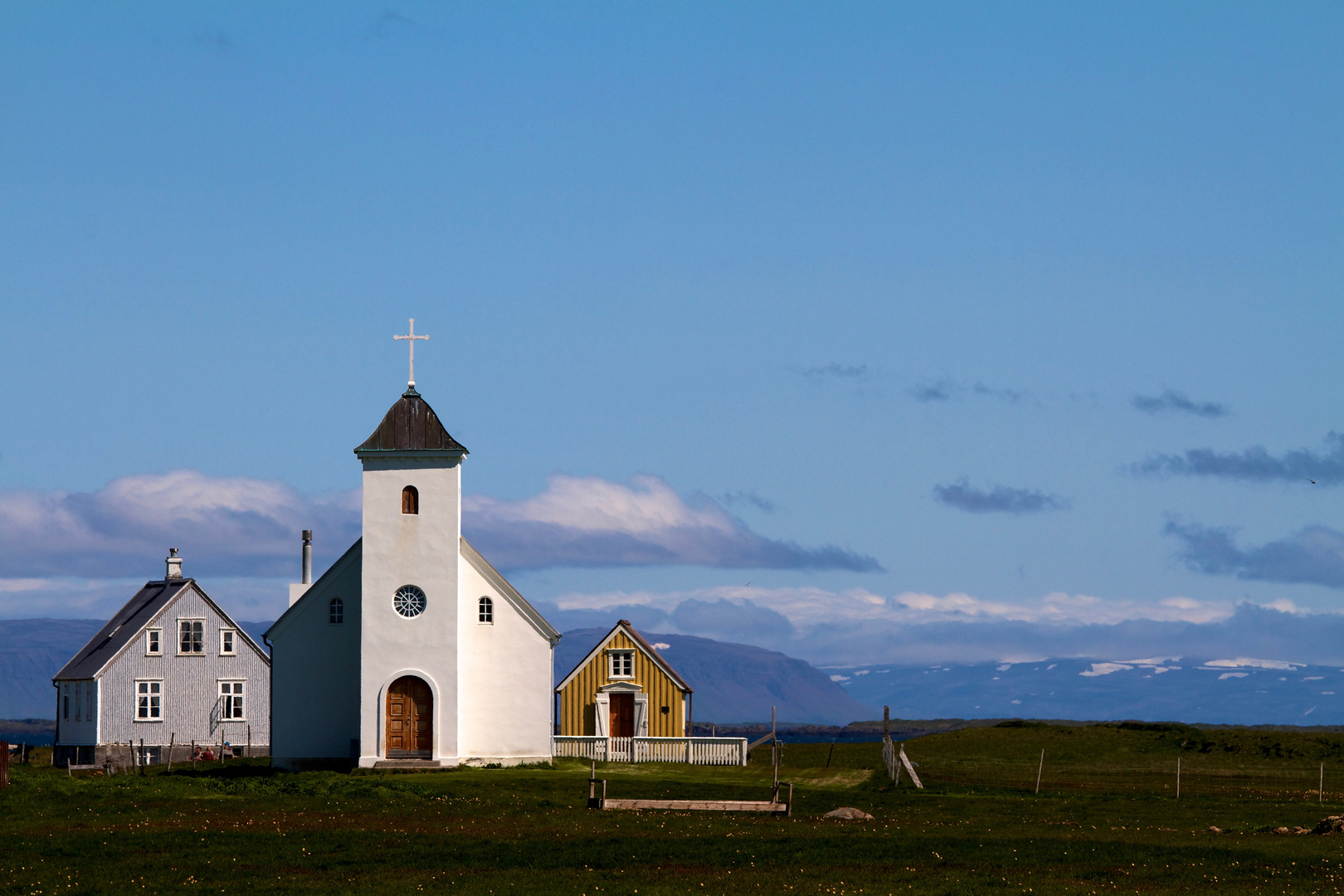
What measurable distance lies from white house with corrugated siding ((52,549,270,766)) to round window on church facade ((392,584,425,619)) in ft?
77.7

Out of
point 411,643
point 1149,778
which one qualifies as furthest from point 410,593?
point 1149,778

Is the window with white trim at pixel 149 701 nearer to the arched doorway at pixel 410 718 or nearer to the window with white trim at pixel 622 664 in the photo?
the window with white trim at pixel 622 664

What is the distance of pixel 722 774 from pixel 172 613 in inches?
1327

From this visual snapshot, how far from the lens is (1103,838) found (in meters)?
30.2

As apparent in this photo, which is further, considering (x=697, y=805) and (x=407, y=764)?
(x=407, y=764)

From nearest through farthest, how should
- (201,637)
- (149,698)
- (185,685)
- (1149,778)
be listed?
(1149,778) → (149,698) → (185,685) → (201,637)

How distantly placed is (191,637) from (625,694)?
931 inches

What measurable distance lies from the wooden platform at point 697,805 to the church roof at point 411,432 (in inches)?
703

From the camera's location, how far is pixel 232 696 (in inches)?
2840

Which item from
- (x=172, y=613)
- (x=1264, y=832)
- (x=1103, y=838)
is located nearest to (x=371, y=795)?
(x=1103, y=838)

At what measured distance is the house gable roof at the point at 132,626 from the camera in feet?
230

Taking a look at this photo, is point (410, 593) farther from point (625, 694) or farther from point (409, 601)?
point (625, 694)

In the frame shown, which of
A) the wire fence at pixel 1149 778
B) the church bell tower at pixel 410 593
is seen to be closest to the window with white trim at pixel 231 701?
the church bell tower at pixel 410 593

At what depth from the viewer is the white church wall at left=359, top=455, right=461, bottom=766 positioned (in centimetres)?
4900
